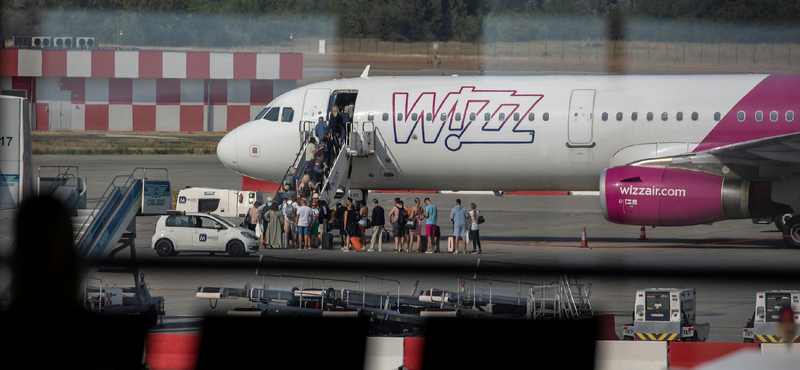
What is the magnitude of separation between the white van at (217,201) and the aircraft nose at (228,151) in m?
4.33

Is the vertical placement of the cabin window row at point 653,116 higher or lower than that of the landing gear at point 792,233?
higher

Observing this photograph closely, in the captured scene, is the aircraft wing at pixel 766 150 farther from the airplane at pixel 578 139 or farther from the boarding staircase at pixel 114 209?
the boarding staircase at pixel 114 209

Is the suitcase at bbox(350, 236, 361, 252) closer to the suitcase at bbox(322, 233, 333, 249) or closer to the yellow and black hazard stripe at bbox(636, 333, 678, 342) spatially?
the suitcase at bbox(322, 233, 333, 249)

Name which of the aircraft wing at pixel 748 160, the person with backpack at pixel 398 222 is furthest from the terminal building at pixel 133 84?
the aircraft wing at pixel 748 160

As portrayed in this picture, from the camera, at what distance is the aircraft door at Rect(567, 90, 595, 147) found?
21.1 meters

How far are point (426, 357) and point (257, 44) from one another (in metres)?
4.25

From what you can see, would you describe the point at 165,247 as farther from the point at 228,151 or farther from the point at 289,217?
the point at 228,151

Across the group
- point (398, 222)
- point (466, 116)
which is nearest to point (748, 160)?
point (466, 116)

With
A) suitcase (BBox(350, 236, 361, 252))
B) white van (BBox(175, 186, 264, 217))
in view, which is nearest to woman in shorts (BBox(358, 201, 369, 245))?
suitcase (BBox(350, 236, 361, 252))

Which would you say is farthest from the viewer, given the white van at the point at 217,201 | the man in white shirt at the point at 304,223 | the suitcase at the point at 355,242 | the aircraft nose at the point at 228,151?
the white van at the point at 217,201

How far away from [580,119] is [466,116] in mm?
2768

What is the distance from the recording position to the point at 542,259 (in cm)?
1714

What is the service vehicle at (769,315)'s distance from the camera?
1126 cm

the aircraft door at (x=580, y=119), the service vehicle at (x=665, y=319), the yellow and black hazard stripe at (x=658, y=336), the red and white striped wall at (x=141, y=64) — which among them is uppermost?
the aircraft door at (x=580, y=119)
